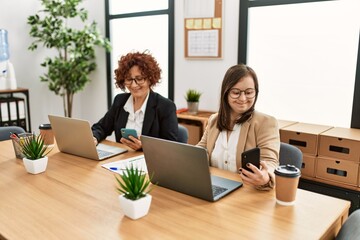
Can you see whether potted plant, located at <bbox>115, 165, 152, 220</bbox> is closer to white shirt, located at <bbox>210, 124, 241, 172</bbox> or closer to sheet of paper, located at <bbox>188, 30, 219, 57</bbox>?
white shirt, located at <bbox>210, 124, 241, 172</bbox>

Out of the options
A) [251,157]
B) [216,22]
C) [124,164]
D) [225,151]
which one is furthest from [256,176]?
[216,22]

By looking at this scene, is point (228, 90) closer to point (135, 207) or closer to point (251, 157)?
point (251, 157)

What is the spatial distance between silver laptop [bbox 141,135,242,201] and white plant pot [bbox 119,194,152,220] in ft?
0.63

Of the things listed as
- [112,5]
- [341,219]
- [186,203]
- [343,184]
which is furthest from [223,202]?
[112,5]

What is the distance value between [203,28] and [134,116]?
156 centimetres

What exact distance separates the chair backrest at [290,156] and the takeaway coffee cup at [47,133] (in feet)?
4.41

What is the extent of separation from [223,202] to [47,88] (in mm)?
3839

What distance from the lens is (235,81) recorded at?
1.71 meters

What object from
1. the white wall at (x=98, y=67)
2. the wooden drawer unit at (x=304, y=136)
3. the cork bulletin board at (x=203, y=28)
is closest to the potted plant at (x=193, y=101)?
the white wall at (x=98, y=67)

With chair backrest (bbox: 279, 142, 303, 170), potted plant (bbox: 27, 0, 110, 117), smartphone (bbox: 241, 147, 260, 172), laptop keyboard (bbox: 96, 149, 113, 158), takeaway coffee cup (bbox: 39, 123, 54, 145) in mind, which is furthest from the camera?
potted plant (bbox: 27, 0, 110, 117)

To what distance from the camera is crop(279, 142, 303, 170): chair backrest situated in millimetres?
1703

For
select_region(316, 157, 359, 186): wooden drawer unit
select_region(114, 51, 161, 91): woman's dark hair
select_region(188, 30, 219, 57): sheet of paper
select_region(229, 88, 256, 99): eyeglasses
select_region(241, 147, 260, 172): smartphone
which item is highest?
select_region(188, 30, 219, 57): sheet of paper

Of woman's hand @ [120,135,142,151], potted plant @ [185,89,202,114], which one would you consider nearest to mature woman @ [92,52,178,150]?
woman's hand @ [120,135,142,151]

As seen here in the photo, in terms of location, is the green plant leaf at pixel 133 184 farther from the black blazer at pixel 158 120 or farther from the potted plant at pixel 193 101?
the potted plant at pixel 193 101
